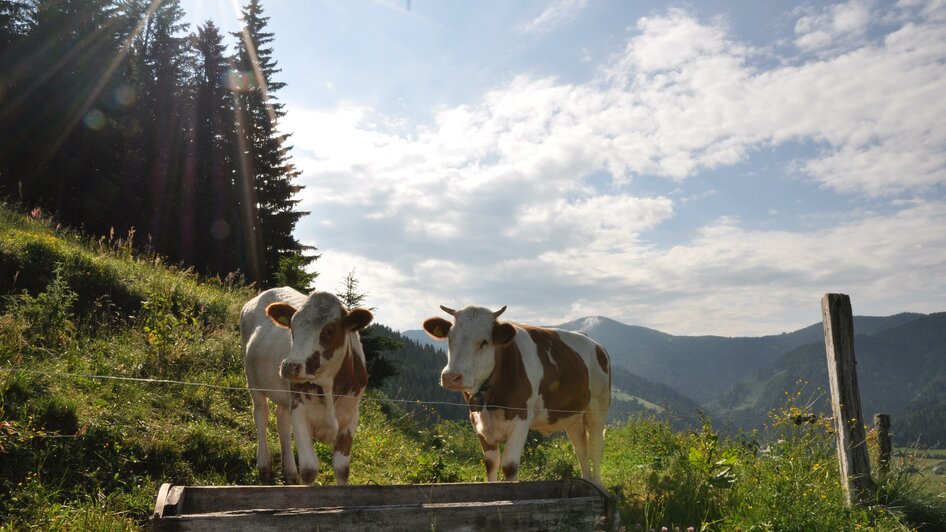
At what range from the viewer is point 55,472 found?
538 cm

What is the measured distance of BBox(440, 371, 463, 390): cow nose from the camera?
5.62 meters

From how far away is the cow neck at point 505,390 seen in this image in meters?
6.21

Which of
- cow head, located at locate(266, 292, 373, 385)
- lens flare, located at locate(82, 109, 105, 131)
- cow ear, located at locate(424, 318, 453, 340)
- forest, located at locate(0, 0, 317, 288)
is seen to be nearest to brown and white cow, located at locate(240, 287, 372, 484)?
cow head, located at locate(266, 292, 373, 385)

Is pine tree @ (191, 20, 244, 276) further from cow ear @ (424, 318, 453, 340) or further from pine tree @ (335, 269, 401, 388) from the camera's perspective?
cow ear @ (424, 318, 453, 340)

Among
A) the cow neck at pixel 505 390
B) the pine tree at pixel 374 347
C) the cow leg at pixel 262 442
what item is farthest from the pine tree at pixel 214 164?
the cow neck at pixel 505 390

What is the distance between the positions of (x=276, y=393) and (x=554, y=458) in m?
6.44

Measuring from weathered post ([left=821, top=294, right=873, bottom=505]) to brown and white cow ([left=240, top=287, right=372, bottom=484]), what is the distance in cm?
530

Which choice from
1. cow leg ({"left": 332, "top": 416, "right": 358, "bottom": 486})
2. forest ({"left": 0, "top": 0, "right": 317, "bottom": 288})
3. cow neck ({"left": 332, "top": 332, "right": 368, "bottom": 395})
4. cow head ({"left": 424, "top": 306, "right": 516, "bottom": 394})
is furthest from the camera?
forest ({"left": 0, "top": 0, "right": 317, "bottom": 288})

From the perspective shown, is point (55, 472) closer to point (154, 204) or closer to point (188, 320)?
point (188, 320)

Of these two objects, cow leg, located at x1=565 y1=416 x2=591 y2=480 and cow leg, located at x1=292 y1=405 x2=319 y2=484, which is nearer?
cow leg, located at x1=292 y1=405 x2=319 y2=484

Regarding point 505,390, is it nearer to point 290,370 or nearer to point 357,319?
point 357,319

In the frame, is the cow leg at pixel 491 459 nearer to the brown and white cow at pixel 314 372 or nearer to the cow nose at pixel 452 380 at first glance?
the cow nose at pixel 452 380

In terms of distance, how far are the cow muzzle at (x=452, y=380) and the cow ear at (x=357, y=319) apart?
0.91 meters

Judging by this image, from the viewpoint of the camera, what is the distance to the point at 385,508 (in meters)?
3.72
